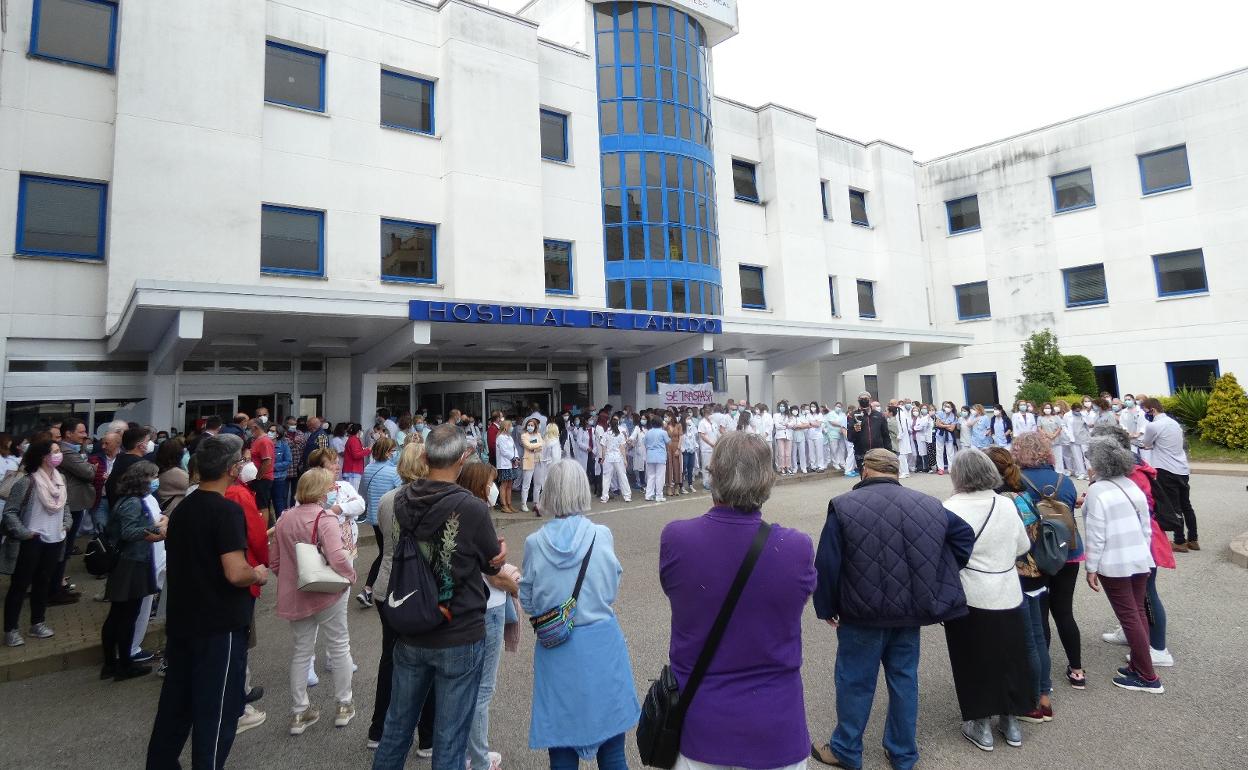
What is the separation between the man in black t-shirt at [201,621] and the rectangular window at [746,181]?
72.0 feet

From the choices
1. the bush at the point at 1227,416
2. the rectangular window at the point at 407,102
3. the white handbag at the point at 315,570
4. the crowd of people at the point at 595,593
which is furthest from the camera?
the bush at the point at 1227,416

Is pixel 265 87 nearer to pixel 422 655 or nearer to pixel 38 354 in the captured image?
pixel 38 354

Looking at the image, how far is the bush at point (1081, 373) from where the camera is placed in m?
22.6

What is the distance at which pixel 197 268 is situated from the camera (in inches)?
514

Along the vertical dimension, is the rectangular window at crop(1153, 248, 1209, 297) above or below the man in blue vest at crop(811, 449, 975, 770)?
above

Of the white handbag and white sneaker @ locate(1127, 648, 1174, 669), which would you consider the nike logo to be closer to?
the white handbag

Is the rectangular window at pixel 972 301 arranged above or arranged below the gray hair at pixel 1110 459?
above

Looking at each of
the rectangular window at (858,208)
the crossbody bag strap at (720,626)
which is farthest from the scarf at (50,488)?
the rectangular window at (858,208)

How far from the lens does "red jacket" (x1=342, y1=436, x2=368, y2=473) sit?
10.7 m

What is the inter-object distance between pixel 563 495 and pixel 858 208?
87.3 feet

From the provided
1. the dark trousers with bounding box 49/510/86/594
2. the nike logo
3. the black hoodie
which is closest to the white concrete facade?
the dark trousers with bounding box 49/510/86/594

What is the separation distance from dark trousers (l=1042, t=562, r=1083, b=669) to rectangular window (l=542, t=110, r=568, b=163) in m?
17.1

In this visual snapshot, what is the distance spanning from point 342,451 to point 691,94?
16100 millimetres

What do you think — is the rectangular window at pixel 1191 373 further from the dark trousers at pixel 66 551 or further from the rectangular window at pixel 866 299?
the dark trousers at pixel 66 551
